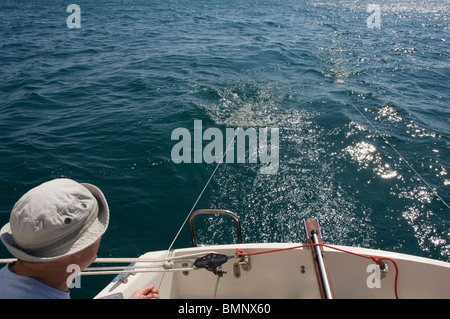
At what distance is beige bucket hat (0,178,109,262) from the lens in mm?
1590

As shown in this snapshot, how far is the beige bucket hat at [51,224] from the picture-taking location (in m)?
1.59

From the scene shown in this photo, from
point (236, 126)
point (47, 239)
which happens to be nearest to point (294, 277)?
point (47, 239)

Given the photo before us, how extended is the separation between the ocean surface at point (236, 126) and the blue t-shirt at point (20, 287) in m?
2.90

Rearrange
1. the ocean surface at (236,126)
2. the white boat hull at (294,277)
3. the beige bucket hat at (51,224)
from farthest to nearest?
the ocean surface at (236,126), the white boat hull at (294,277), the beige bucket hat at (51,224)

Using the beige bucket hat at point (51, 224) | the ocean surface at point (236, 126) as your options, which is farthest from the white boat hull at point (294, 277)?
the beige bucket hat at point (51, 224)

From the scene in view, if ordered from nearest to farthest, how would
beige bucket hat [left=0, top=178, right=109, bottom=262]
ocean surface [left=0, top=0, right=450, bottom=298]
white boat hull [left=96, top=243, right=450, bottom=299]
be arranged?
beige bucket hat [left=0, top=178, right=109, bottom=262]
white boat hull [left=96, top=243, right=450, bottom=299]
ocean surface [left=0, top=0, right=450, bottom=298]

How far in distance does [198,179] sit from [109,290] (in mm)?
3381

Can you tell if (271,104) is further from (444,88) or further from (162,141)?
(444,88)

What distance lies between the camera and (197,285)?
3475 mm

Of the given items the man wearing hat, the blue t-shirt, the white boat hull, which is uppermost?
the man wearing hat

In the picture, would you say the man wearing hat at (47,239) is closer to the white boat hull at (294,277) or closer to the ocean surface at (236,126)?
the white boat hull at (294,277)

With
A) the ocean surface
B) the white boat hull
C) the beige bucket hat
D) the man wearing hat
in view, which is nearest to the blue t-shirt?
the man wearing hat

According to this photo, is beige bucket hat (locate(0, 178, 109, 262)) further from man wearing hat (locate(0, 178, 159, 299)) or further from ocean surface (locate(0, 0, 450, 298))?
ocean surface (locate(0, 0, 450, 298))

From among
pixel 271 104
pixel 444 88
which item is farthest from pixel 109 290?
pixel 444 88
